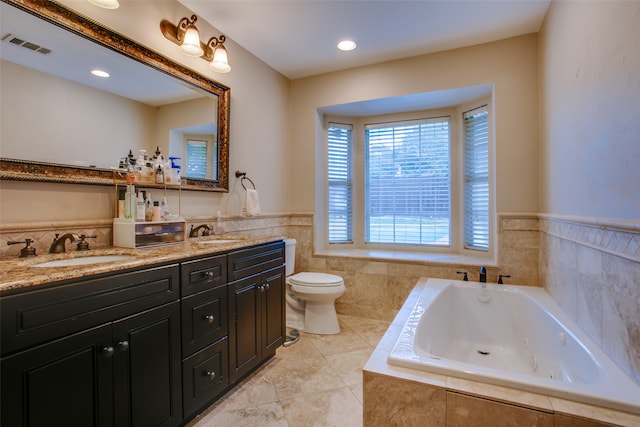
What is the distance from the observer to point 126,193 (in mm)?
Result: 1710

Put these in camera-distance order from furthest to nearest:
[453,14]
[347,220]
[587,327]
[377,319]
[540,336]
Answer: [347,220], [377,319], [453,14], [540,336], [587,327]

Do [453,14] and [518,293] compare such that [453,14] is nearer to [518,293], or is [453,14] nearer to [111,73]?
[518,293]

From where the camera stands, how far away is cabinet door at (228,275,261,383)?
72.8 inches

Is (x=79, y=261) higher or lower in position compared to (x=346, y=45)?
lower

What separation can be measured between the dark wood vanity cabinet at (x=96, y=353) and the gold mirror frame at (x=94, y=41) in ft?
2.15

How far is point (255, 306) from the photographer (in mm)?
2043


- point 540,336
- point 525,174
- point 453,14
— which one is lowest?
point 540,336

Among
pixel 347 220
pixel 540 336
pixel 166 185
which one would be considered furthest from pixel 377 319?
pixel 166 185

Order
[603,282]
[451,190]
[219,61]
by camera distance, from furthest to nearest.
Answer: [451,190], [219,61], [603,282]

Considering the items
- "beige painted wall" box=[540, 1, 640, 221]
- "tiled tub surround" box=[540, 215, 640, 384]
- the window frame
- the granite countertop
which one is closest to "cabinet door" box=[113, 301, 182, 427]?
the granite countertop

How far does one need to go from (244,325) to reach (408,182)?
230 centimetres

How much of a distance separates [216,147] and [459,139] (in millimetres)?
2348

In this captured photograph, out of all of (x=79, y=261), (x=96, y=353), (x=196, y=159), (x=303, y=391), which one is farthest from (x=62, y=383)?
(x=196, y=159)

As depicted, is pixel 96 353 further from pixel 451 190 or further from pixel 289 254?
pixel 451 190
